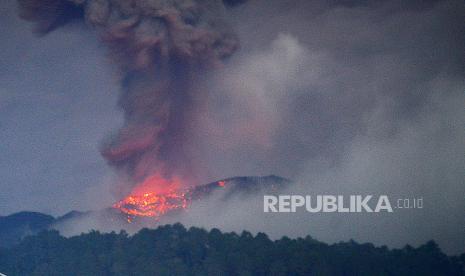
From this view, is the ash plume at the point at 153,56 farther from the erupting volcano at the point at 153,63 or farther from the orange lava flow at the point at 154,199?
the orange lava flow at the point at 154,199

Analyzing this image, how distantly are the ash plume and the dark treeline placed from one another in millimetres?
1541

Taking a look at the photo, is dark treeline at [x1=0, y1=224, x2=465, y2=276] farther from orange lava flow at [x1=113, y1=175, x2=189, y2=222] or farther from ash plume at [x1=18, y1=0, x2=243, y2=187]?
ash plume at [x1=18, y1=0, x2=243, y2=187]

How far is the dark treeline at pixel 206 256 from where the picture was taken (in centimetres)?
928

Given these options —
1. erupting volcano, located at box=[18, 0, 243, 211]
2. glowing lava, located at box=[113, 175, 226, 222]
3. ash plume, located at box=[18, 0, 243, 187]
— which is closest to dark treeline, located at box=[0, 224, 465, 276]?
glowing lava, located at box=[113, 175, 226, 222]

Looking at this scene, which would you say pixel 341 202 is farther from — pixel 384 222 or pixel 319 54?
pixel 319 54

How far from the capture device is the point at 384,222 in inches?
373

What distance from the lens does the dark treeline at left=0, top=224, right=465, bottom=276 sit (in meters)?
9.28

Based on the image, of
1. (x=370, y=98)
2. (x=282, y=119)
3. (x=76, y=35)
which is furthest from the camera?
(x=76, y=35)

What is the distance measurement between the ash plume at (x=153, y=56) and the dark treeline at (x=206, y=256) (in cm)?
154

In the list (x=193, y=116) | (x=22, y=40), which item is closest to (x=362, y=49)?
(x=193, y=116)

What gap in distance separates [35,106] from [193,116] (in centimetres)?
276

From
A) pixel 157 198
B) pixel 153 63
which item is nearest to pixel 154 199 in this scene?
pixel 157 198

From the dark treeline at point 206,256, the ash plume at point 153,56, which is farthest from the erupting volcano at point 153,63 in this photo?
the dark treeline at point 206,256

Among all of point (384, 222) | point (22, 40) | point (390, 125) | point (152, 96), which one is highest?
point (22, 40)
